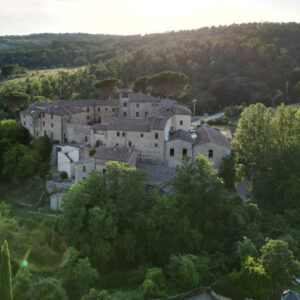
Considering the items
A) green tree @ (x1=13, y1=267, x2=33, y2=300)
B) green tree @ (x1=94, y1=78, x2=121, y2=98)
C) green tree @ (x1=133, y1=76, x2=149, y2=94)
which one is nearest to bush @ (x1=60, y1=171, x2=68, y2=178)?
green tree @ (x1=13, y1=267, x2=33, y2=300)

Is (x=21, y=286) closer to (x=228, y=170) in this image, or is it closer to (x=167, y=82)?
(x=228, y=170)

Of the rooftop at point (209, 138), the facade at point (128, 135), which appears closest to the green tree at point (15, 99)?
the facade at point (128, 135)

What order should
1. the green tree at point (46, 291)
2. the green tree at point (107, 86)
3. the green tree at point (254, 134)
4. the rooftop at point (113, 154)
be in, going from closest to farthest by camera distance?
the green tree at point (46, 291), the rooftop at point (113, 154), the green tree at point (254, 134), the green tree at point (107, 86)

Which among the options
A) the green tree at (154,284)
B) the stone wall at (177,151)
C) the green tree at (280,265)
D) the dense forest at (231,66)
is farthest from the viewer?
the dense forest at (231,66)

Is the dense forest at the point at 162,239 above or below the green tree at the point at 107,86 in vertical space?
below

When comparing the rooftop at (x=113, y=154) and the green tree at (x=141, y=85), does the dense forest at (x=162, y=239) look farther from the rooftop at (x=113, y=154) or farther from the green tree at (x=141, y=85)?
the green tree at (x=141, y=85)

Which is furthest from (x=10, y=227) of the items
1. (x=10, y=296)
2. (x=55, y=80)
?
(x=55, y=80)

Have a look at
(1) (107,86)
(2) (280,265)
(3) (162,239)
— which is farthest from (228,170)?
(1) (107,86)
